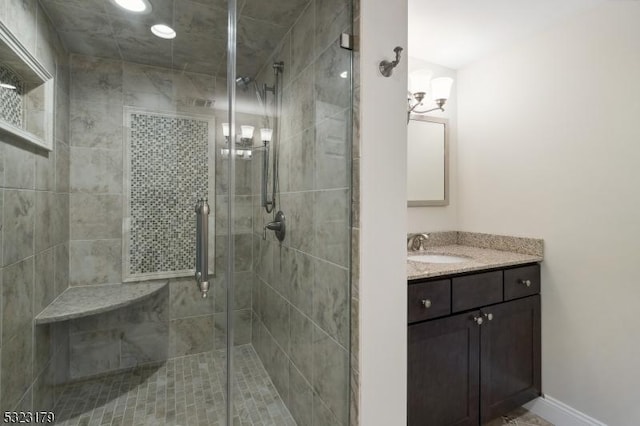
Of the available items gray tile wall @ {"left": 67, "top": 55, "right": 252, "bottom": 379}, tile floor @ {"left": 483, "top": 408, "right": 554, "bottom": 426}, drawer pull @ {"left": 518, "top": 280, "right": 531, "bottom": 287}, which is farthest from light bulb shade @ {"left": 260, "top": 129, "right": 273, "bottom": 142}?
tile floor @ {"left": 483, "top": 408, "right": 554, "bottom": 426}

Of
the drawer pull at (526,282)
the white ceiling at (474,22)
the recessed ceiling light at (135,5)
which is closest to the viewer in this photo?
the recessed ceiling light at (135,5)

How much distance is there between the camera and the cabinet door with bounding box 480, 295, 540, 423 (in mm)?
1626

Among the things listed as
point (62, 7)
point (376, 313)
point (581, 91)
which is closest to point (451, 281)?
point (376, 313)

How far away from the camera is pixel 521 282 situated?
Answer: 179 centimetres

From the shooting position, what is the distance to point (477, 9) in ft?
5.61

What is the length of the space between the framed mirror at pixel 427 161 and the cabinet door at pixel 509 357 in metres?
0.91

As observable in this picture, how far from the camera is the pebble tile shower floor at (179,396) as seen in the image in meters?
1.33

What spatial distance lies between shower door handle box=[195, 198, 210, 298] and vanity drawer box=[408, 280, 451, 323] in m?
1.00

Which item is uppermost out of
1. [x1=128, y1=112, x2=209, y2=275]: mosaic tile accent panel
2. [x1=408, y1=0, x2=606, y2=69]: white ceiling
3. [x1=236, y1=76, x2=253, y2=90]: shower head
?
[x1=408, y1=0, x2=606, y2=69]: white ceiling

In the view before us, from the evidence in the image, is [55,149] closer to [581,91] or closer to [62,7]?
[62,7]

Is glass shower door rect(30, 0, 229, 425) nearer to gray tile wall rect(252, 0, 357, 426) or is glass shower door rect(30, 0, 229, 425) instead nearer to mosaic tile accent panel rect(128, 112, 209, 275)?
mosaic tile accent panel rect(128, 112, 209, 275)

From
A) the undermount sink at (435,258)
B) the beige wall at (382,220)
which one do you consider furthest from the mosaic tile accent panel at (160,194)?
the undermount sink at (435,258)

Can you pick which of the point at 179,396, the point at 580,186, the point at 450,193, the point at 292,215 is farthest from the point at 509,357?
the point at 179,396

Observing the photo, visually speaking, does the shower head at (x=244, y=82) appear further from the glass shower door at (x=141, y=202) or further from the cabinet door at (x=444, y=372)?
the cabinet door at (x=444, y=372)
